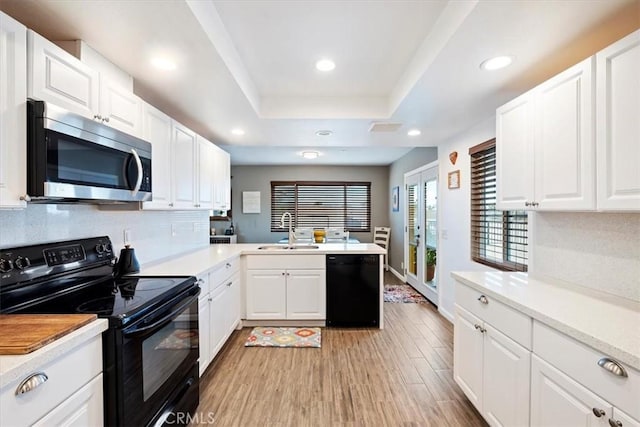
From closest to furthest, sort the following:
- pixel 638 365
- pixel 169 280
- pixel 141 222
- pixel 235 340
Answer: pixel 638 365
pixel 169 280
pixel 141 222
pixel 235 340

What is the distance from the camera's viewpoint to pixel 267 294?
350 cm

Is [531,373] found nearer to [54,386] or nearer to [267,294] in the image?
[54,386]

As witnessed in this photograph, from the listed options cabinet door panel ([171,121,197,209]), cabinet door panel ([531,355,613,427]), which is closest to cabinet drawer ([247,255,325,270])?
cabinet door panel ([171,121,197,209])

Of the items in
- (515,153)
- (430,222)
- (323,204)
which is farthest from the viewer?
(323,204)

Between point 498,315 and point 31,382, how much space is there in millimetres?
1993

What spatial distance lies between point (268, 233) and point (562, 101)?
6203 mm

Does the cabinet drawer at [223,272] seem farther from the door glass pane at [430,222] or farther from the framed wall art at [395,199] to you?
the framed wall art at [395,199]

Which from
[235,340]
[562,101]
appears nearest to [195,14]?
[562,101]

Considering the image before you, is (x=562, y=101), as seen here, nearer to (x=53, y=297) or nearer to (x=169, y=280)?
(x=169, y=280)

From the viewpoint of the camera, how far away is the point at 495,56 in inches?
70.0

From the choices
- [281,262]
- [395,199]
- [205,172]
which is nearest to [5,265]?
[205,172]

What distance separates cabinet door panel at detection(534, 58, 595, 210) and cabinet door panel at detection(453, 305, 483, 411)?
84 cm

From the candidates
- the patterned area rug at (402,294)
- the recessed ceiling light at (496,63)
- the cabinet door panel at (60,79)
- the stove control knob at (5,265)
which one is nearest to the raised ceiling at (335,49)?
the recessed ceiling light at (496,63)

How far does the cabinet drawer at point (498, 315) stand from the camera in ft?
4.89
